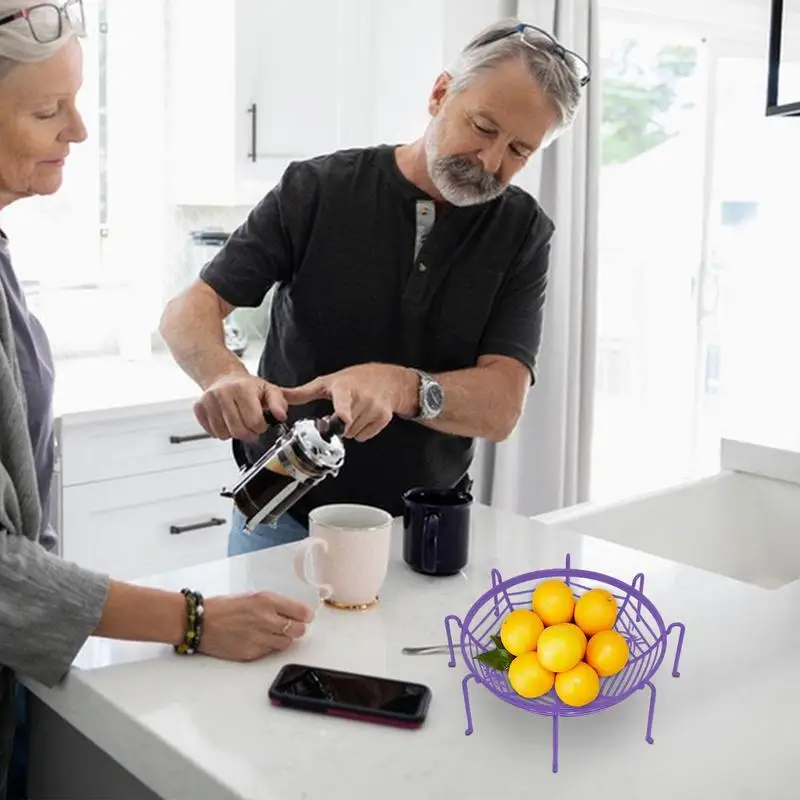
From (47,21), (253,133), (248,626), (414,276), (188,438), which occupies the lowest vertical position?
(188,438)

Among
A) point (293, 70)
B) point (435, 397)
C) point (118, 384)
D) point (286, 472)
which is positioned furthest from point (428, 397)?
point (293, 70)

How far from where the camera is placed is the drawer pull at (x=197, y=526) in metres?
2.90

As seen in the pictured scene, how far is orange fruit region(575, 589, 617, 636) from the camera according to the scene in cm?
105

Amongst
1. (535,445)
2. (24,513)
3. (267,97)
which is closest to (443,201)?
(24,513)

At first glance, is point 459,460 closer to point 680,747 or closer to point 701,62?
point 680,747

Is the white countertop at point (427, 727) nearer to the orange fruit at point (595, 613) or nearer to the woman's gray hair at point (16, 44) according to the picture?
the orange fruit at point (595, 613)

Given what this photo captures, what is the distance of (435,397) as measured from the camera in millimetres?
1688

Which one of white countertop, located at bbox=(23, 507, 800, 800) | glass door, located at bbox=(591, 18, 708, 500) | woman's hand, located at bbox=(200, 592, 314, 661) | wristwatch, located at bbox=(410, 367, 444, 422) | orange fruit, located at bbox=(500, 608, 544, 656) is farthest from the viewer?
glass door, located at bbox=(591, 18, 708, 500)

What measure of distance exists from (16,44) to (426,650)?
0.76m

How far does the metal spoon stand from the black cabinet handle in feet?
7.69

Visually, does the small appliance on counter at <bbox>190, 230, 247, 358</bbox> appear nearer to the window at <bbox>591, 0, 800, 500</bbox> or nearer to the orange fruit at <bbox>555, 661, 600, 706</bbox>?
the window at <bbox>591, 0, 800, 500</bbox>

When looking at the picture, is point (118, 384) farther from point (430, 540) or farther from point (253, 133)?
point (430, 540)

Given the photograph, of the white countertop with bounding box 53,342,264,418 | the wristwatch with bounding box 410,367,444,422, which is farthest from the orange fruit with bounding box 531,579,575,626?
the white countertop with bounding box 53,342,264,418

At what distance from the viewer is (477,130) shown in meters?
1.77
